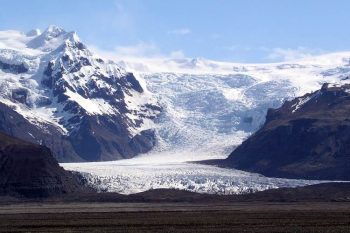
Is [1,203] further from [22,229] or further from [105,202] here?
[22,229]

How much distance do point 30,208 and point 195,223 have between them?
55.3 meters

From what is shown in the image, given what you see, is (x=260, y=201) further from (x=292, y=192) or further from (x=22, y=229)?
(x=22, y=229)

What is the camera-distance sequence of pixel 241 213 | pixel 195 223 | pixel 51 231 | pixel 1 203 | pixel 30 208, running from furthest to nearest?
pixel 1 203
pixel 30 208
pixel 241 213
pixel 195 223
pixel 51 231

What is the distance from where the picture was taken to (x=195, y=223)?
11338 centimetres

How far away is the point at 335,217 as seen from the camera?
119m

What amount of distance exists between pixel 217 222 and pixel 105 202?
72.6 m

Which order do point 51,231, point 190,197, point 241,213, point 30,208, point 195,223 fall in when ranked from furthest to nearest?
point 190,197, point 30,208, point 241,213, point 195,223, point 51,231

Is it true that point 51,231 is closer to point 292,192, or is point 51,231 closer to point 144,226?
point 144,226

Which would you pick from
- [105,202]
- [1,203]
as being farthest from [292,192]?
[1,203]

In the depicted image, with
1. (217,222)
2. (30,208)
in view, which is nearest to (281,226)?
(217,222)

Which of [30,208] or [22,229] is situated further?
[30,208]

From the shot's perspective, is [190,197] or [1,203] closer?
[1,203]

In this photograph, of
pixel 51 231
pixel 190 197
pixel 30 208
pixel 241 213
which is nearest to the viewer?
pixel 51 231

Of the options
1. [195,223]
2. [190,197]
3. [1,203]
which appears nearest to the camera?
[195,223]
